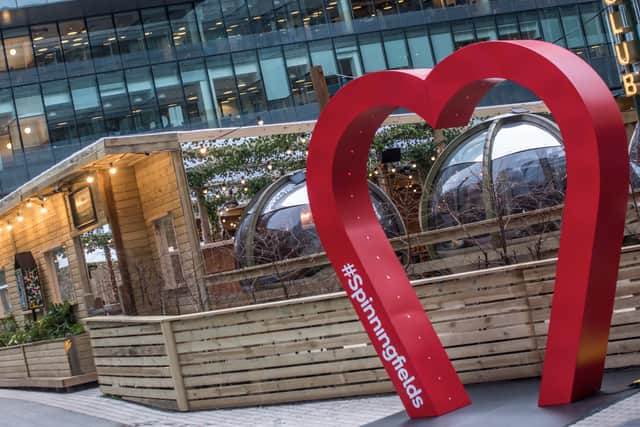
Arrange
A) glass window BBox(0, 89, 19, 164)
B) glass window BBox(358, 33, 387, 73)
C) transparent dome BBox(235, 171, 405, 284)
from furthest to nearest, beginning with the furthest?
glass window BBox(358, 33, 387, 73)
glass window BBox(0, 89, 19, 164)
transparent dome BBox(235, 171, 405, 284)

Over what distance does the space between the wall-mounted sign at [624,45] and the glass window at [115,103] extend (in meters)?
34.2

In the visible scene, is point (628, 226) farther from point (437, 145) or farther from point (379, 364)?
point (437, 145)

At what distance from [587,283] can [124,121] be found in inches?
1575

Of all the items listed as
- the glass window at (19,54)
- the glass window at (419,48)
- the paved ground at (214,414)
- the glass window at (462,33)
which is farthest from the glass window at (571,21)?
the paved ground at (214,414)

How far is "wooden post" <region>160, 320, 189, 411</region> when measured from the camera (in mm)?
12695

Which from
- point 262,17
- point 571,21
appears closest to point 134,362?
point 262,17

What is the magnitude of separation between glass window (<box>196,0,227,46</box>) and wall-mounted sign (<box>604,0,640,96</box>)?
112 ft

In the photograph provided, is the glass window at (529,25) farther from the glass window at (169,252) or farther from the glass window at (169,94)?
the glass window at (169,252)

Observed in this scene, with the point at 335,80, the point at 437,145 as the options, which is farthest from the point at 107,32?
the point at 437,145

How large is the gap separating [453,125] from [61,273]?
15.5 meters

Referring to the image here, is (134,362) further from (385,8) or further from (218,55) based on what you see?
(385,8)

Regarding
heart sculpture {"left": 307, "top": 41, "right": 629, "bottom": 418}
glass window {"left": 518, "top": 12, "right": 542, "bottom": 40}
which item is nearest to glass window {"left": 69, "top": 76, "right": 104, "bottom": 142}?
glass window {"left": 518, "top": 12, "right": 542, "bottom": 40}

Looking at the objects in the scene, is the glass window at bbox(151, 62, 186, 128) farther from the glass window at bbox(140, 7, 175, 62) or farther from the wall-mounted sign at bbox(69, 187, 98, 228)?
the wall-mounted sign at bbox(69, 187, 98, 228)

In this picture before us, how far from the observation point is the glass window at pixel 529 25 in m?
46.8
